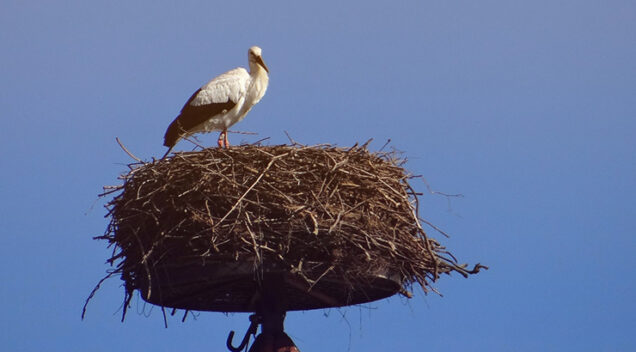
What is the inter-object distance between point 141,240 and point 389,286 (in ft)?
5.47

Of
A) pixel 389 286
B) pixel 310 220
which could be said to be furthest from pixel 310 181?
pixel 389 286

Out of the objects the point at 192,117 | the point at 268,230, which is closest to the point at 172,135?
the point at 192,117

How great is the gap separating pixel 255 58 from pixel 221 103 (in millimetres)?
638

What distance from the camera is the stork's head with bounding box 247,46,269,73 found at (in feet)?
27.7

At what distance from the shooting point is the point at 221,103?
8.08m

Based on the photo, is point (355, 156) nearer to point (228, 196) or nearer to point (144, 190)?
point (228, 196)

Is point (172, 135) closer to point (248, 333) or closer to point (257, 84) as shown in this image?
point (257, 84)

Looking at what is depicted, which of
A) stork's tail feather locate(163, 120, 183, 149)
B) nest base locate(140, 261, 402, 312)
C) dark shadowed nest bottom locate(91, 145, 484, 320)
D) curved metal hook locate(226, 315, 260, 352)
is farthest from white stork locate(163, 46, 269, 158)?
Result: curved metal hook locate(226, 315, 260, 352)

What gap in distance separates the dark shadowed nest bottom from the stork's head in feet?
7.14

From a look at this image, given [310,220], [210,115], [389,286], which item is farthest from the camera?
[210,115]

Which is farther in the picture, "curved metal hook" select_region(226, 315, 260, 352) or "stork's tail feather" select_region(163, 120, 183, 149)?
"stork's tail feather" select_region(163, 120, 183, 149)

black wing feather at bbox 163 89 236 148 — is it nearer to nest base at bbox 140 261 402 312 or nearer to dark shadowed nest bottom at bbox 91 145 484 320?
dark shadowed nest bottom at bbox 91 145 484 320

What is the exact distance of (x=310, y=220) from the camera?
5.80 m

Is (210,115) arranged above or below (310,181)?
above
